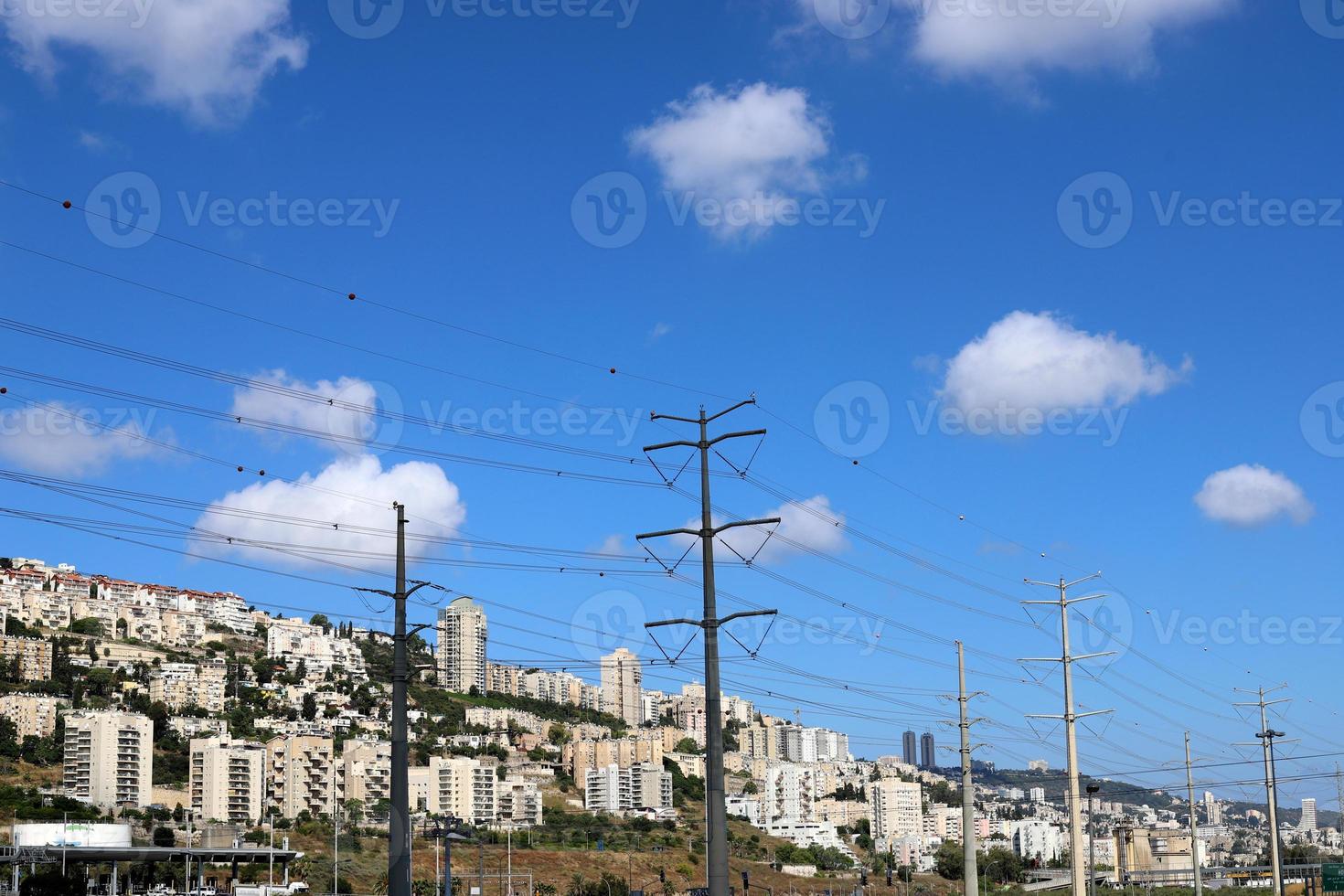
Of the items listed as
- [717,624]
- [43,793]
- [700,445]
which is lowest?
[43,793]

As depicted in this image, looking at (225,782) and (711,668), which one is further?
(225,782)

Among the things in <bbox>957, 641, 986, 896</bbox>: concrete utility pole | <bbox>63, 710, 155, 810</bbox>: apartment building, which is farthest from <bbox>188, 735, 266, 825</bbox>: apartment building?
<bbox>957, 641, 986, 896</bbox>: concrete utility pole

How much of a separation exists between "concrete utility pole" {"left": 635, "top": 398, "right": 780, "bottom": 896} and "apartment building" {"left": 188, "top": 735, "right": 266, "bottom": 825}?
175 m

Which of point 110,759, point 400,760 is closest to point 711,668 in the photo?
point 400,760

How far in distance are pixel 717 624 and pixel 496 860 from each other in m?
121

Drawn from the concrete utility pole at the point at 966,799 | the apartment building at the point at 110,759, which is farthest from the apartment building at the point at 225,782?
the concrete utility pole at the point at 966,799

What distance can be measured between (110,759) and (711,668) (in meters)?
177

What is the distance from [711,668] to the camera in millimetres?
29484

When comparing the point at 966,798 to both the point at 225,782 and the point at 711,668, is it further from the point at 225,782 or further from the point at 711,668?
the point at 225,782

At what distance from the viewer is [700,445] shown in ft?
108

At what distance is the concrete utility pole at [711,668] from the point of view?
28.5 meters

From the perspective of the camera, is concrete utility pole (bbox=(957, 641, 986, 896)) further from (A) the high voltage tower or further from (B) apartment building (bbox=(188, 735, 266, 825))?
(B) apartment building (bbox=(188, 735, 266, 825))

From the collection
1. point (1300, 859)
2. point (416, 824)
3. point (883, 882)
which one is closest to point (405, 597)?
point (883, 882)

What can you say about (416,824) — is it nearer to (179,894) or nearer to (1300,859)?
(179,894)
